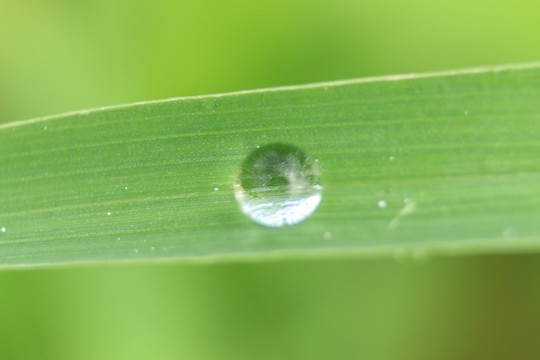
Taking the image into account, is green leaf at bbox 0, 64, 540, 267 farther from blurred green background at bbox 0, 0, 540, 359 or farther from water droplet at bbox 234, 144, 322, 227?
blurred green background at bbox 0, 0, 540, 359

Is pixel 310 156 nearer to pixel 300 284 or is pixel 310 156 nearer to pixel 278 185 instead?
pixel 278 185

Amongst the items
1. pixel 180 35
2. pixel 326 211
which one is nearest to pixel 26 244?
pixel 326 211

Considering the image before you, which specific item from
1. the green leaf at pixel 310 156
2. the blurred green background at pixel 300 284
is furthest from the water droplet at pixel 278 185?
the blurred green background at pixel 300 284

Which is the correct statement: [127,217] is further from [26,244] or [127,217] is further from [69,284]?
[69,284]

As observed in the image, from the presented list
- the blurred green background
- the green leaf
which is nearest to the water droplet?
the green leaf

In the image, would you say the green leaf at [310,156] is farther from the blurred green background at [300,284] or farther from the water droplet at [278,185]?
the blurred green background at [300,284]

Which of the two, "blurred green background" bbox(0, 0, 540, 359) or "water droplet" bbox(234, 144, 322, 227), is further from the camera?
"blurred green background" bbox(0, 0, 540, 359)
